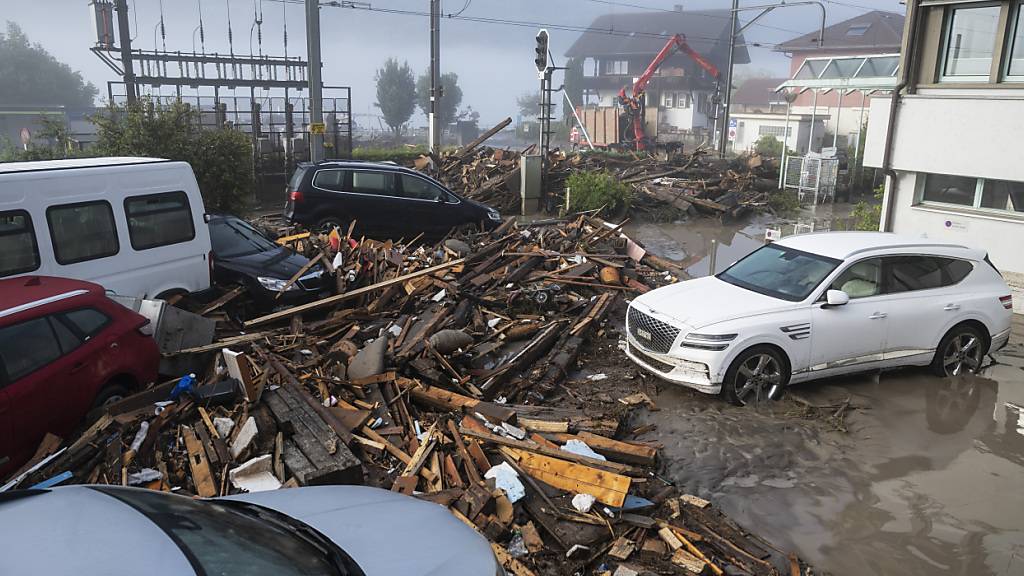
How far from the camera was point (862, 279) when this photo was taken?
902cm

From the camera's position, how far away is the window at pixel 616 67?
385 feet

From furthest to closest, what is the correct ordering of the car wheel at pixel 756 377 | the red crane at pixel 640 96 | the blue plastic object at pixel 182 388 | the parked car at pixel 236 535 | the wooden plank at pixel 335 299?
the red crane at pixel 640 96, the wooden plank at pixel 335 299, the car wheel at pixel 756 377, the blue plastic object at pixel 182 388, the parked car at pixel 236 535

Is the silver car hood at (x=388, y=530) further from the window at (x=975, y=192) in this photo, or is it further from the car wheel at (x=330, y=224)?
the window at (x=975, y=192)

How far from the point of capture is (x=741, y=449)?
755cm

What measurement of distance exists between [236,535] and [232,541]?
0.29 ft

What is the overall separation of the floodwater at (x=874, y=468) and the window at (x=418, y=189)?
8642mm

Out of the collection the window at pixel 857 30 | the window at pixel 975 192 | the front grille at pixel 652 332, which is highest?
the window at pixel 857 30

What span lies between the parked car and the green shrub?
755 inches

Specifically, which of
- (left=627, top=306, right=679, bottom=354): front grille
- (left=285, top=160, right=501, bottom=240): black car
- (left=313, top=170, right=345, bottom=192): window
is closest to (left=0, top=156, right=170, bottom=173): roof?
(left=285, top=160, right=501, bottom=240): black car

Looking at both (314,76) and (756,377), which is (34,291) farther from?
(314,76)

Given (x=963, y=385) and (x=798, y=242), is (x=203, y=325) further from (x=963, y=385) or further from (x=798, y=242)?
(x=963, y=385)

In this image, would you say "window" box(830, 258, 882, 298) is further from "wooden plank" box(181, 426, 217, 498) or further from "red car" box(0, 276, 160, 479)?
"red car" box(0, 276, 160, 479)

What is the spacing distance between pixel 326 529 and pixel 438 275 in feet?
27.5

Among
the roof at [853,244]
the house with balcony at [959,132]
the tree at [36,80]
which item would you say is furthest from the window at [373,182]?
the tree at [36,80]
